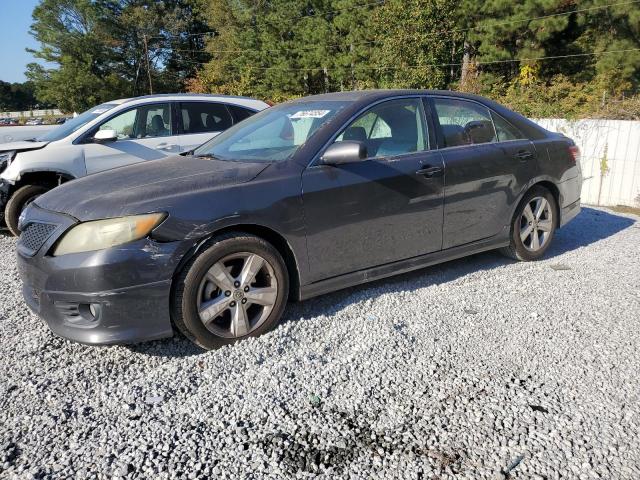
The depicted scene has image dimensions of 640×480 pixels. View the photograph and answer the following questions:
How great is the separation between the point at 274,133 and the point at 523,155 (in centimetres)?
244

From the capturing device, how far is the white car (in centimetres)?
652

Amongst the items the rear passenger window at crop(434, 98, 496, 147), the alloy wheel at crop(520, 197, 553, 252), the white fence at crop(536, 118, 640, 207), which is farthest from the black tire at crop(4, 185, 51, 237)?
the white fence at crop(536, 118, 640, 207)

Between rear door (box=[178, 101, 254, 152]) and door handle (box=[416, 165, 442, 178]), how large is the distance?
4.18 m

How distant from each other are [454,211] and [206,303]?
2.30 m

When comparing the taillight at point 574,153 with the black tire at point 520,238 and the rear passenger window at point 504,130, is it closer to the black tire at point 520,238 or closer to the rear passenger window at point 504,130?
the black tire at point 520,238

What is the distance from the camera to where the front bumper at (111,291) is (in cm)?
297

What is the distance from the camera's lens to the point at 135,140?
7188mm

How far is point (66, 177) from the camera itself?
674 cm

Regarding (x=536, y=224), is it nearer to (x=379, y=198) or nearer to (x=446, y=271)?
(x=446, y=271)

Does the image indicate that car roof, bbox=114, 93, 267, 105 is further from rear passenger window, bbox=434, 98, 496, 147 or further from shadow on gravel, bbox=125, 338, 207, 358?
shadow on gravel, bbox=125, 338, 207, 358

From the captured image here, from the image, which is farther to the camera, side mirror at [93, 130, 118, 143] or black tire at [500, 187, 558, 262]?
side mirror at [93, 130, 118, 143]

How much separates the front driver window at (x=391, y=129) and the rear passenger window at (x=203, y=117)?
409 centimetres

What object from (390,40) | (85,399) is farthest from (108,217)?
(390,40)

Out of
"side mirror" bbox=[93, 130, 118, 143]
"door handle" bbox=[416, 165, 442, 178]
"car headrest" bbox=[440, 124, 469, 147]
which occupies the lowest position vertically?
"door handle" bbox=[416, 165, 442, 178]
